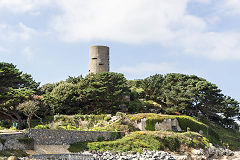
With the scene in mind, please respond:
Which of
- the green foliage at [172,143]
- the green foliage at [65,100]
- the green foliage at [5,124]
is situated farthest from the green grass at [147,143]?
the green foliage at [65,100]

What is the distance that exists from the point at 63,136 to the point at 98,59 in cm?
2908

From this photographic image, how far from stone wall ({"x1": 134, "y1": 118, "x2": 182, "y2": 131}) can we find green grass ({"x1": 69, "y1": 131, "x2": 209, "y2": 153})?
293cm

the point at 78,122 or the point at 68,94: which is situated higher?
the point at 68,94

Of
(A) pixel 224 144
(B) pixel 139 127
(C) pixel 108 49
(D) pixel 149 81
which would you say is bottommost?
(A) pixel 224 144

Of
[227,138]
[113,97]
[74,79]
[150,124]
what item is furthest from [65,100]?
[227,138]

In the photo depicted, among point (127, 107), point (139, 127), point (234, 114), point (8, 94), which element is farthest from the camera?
point (234, 114)

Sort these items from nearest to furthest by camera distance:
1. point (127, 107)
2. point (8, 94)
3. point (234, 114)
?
1. point (8, 94)
2. point (127, 107)
3. point (234, 114)

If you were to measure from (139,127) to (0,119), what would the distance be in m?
18.7

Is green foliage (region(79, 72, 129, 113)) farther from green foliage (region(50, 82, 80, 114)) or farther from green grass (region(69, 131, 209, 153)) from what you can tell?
green grass (region(69, 131, 209, 153))

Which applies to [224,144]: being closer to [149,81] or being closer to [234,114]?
[234,114]

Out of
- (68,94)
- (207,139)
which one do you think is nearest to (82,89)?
(68,94)

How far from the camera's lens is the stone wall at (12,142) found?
2506 cm

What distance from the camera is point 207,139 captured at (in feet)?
137

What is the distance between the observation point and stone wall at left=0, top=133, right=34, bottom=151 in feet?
82.2
